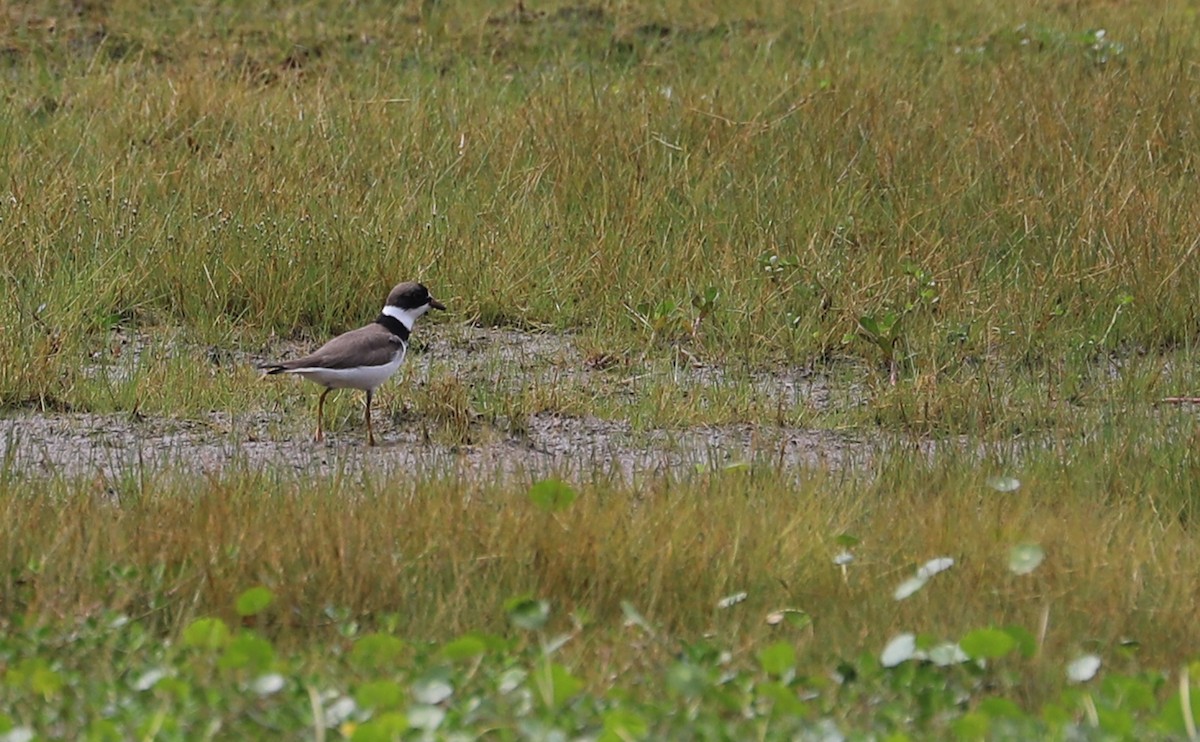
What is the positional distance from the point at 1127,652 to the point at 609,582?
1.39 m

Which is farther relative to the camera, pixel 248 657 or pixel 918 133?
pixel 918 133

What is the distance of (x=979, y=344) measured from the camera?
7637mm

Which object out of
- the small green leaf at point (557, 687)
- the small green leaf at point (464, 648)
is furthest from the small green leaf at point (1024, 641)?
the small green leaf at point (464, 648)

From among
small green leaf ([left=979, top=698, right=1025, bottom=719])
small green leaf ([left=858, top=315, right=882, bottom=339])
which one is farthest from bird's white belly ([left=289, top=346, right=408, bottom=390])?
small green leaf ([left=979, top=698, right=1025, bottom=719])

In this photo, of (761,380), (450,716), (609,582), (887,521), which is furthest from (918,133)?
(450,716)

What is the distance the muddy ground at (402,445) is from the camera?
240 inches

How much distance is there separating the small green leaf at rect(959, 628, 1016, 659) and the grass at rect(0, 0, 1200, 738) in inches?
3.8

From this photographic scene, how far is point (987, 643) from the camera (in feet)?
13.3

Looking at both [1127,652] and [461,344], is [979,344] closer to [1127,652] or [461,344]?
[461,344]

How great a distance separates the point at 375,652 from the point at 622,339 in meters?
3.87

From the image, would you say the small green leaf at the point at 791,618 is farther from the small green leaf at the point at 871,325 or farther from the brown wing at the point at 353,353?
the small green leaf at the point at 871,325

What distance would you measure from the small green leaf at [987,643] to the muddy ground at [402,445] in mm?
1858

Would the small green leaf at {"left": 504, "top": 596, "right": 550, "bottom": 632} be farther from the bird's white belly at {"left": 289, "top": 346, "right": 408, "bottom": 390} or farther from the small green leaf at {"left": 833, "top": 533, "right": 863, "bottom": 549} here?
the bird's white belly at {"left": 289, "top": 346, "right": 408, "bottom": 390}

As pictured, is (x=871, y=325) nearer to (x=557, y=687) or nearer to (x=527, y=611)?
(x=527, y=611)
